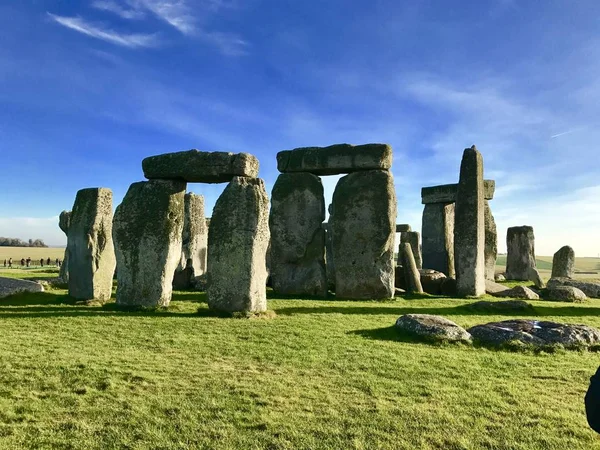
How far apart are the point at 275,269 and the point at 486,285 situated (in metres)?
7.27

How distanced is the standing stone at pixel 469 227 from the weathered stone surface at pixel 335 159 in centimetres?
269

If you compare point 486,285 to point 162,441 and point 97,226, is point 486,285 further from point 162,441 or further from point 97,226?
point 162,441

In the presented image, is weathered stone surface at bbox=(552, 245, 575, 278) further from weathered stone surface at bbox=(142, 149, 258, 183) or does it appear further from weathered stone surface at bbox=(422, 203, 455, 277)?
weathered stone surface at bbox=(142, 149, 258, 183)

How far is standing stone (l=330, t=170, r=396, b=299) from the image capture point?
1378cm

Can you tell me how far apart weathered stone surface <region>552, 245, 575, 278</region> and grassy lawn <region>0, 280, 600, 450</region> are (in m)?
15.5

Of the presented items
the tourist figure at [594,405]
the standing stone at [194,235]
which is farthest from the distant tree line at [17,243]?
the tourist figure at [594,405]

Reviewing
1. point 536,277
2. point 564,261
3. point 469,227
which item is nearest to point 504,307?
point 469,227

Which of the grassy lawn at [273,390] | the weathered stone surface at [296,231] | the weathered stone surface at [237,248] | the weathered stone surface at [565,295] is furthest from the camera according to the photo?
the weathered stone surface at [296,231]

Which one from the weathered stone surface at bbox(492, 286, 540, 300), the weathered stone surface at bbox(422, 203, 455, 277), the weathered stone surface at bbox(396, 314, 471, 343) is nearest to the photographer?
the weathered stone surface at bbox(396, 314, 471, 343)

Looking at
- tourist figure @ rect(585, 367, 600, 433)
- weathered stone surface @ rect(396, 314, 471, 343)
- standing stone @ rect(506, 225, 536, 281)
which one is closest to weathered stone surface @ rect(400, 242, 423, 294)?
weathered stone surface @ rect(396, 314, 471, 343)

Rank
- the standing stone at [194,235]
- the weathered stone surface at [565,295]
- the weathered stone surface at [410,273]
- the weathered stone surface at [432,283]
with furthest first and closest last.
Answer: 1. the standing stone at [194,235]
2. the weathered stone surface at [432,283]
3. the weathered stone surface at [410,273]
4. the weathered stone surface at [565,295]

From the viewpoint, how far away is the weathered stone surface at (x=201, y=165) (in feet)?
33.4

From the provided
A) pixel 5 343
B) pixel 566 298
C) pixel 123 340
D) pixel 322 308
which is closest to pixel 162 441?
pixel 123 340

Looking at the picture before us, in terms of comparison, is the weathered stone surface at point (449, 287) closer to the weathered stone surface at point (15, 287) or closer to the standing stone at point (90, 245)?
the standing stone at point (90, 245)
